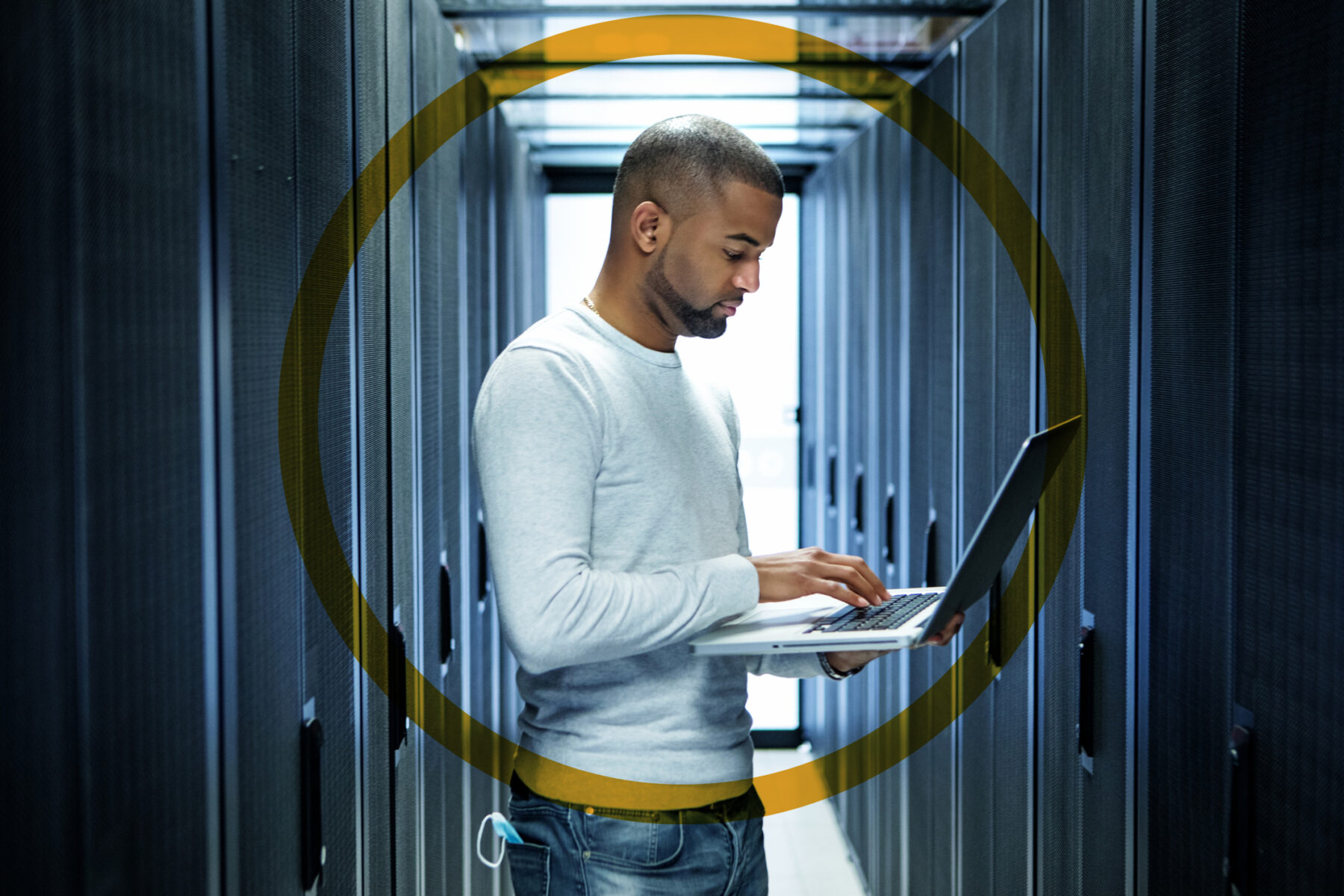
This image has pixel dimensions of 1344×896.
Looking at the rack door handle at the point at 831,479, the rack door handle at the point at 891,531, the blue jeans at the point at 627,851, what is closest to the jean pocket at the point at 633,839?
the blue jeans at the point at 627,851

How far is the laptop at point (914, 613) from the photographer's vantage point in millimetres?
1011

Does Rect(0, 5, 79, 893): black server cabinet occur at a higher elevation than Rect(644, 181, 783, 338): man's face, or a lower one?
lower

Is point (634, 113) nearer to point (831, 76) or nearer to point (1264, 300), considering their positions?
point (831, 76)

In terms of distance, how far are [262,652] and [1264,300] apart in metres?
1.02

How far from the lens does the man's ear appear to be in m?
1.21

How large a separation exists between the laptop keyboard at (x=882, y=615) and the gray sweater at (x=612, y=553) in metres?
0.10

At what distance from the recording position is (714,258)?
1199 mm

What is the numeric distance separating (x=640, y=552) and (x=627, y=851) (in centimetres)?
31

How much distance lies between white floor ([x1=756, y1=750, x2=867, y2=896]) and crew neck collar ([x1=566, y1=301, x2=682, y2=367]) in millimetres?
2431

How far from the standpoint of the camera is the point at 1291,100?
3.32 feet

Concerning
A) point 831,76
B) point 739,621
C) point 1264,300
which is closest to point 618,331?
point 739,621

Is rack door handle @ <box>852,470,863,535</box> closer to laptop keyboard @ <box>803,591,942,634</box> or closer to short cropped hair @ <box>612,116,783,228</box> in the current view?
laptop keyboard @ <box>803,591,942,634</box>

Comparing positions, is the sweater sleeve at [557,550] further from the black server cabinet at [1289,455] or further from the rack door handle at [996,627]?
the rack door handle at [996,627]
